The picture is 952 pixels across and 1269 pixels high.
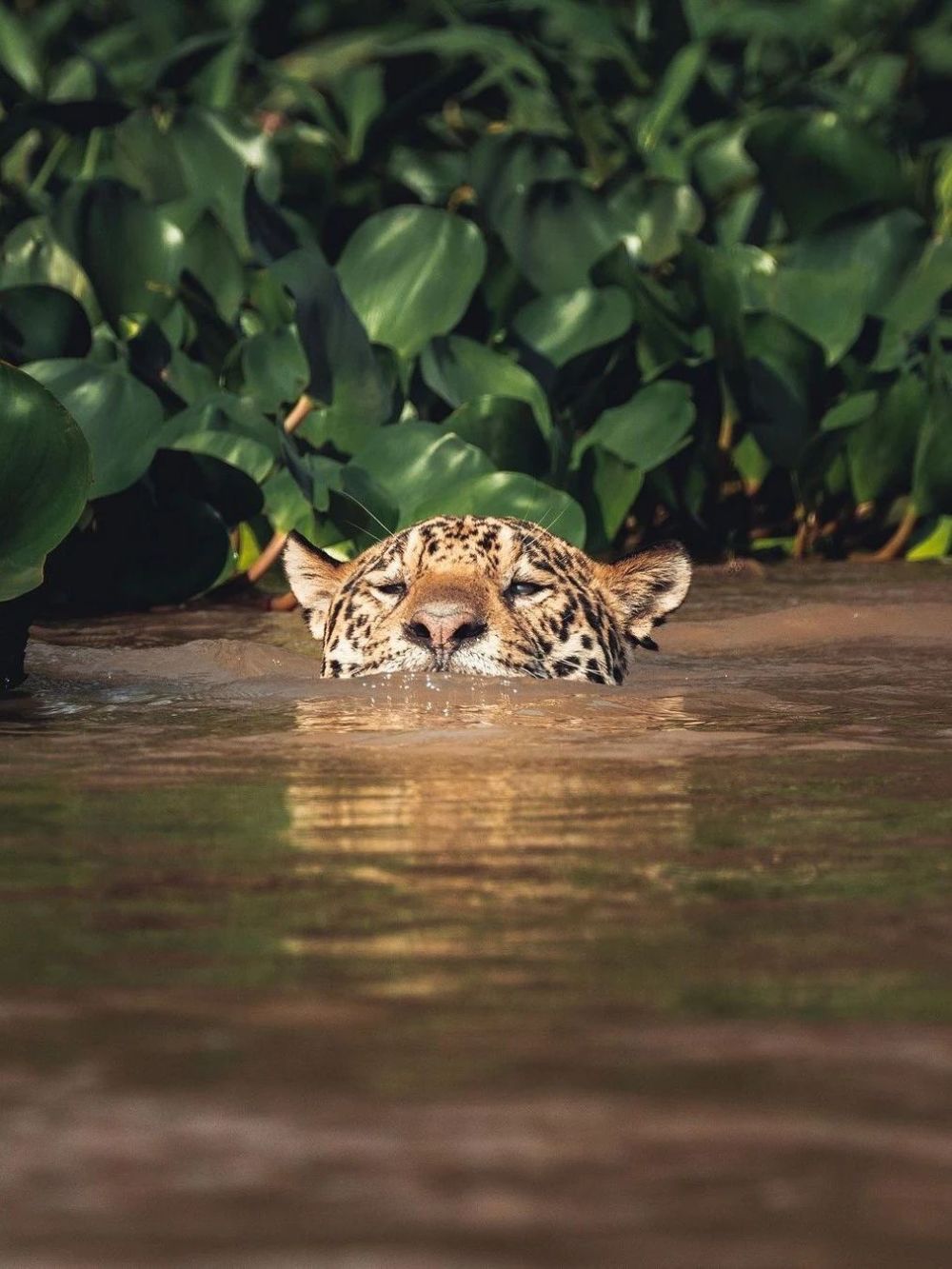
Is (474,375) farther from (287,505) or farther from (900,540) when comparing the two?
(900,540)

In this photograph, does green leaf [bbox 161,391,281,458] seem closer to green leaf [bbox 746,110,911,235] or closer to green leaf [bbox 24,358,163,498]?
green leaf [bbox 24,358,163,498]

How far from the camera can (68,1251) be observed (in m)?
2.14

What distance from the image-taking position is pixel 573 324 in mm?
9758

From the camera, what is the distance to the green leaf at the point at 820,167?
10.1 meters

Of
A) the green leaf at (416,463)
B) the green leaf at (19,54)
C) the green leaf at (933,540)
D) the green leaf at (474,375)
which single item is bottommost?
the green leaf at (933,540)

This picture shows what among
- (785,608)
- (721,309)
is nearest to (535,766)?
(785,608)

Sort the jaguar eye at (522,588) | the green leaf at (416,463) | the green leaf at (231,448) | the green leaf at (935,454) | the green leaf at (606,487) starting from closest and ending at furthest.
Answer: the jaguar eye at (522,588) < the green leaf at (416,463) < the green leaf at (231,448) < the green leaf at (606,487) < the green leaf at (935,454)

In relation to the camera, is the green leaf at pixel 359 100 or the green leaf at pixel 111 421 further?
the green leaf at pixel 359 100

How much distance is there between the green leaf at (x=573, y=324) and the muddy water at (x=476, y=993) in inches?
167

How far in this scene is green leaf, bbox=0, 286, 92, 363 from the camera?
8.75 metres

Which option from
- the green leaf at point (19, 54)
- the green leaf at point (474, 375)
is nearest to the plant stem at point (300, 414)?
the green leaf at point (474, 375)

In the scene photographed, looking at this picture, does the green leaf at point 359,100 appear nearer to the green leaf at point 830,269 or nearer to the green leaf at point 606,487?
the green leaf at point 830,269

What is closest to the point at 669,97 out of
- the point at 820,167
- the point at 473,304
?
the point at 820,167

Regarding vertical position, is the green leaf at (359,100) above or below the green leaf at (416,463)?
above
